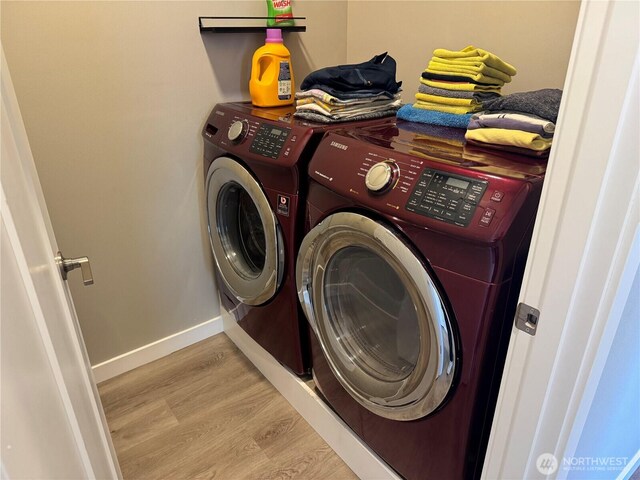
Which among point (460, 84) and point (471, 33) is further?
point (471, 33)

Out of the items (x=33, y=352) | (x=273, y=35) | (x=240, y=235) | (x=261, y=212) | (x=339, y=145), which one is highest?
(x=273, y=35)

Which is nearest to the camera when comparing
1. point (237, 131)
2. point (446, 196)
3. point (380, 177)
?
point (446, 196)

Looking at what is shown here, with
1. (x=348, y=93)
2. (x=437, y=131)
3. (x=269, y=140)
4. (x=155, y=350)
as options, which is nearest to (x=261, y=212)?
(x=269, y=140)

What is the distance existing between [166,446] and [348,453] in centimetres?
64

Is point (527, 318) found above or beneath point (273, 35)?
beneath

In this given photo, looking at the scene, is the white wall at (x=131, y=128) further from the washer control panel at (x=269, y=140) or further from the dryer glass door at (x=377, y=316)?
the dryer glass door at (x=377, y=316)

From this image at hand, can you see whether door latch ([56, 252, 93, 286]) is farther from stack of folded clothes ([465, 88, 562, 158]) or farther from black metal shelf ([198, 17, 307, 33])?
black metal shelf ([198, 17, 307, 33])

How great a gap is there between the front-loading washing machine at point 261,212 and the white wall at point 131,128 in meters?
0.13

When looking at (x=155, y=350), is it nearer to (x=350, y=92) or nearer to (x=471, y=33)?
(x=350, y=92)

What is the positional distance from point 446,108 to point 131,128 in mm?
1078

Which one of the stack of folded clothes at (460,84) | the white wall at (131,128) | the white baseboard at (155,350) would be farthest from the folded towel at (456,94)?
the white baseboard at (155,350)

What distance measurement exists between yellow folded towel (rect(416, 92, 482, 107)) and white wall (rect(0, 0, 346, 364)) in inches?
30.3

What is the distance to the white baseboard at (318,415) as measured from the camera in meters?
1.37

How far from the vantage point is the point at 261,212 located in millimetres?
1449
